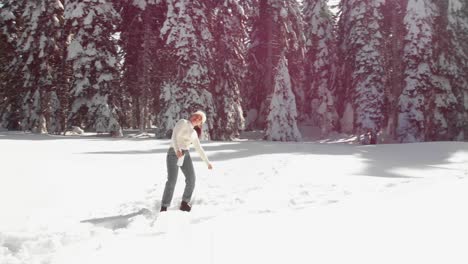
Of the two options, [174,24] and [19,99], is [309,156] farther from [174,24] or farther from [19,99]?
[19,99]

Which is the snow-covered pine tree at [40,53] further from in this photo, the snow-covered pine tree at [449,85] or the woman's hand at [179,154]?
the snow-covered pine tree at [449,85]

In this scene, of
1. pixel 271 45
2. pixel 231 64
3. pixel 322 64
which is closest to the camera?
pixel 231 64

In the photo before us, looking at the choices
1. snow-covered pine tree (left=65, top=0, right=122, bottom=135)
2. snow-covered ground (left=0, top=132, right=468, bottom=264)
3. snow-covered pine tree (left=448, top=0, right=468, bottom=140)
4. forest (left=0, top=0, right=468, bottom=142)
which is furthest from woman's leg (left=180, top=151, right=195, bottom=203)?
snow-covered pine tree (left=448, top=0, right=468, bottom=140)

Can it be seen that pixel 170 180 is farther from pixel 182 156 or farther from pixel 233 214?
pixel 233 214

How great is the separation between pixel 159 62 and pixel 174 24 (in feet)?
15.1

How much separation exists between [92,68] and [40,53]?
4.21 metres

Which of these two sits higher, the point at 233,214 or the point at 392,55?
the point at 392,55

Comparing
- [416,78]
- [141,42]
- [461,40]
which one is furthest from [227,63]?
[461,40]

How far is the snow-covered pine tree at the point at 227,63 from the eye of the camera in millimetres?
25578

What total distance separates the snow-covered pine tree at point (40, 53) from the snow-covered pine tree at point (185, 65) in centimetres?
740

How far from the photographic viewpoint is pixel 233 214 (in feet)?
21.3

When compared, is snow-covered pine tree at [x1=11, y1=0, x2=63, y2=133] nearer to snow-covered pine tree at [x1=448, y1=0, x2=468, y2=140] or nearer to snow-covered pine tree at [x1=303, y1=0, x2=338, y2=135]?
snow-covered pine tree at [x1=303, y1=0, x2=338, y2=135]

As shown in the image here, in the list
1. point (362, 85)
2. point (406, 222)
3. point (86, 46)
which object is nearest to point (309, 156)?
point (406, 222)

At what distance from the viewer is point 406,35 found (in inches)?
1143
